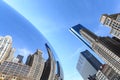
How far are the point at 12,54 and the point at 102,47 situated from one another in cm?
6277

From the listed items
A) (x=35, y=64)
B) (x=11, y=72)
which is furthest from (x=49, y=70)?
(x=11, y=72)

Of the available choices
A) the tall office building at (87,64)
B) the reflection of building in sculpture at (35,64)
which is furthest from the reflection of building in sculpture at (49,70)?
the tall office building at (87,64)

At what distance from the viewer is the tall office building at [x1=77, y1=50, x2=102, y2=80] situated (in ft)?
315

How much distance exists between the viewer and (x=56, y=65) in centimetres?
835

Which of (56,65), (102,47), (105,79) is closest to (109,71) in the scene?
(105,79)

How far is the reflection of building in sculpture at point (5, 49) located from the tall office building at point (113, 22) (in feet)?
164

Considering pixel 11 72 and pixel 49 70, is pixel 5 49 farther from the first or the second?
pixel 49 70

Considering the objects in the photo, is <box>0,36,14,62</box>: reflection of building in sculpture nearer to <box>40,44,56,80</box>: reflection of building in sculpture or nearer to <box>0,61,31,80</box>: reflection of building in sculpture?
<box>0,61,31,80</box>: reflection of building in sculpture

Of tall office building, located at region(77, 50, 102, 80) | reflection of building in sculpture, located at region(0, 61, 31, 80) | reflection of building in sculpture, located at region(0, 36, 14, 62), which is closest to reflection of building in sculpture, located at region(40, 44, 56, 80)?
reflection of building in sculpture, located at region(0, 61, 31, 80)

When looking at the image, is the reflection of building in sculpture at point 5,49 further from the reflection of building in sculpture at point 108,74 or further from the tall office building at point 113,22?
the reflection of building in sculpture at point 108,74

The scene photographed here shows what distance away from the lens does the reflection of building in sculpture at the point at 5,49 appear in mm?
7008

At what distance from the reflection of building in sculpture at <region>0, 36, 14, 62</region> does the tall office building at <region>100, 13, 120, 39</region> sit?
50.0 m

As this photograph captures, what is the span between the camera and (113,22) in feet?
192

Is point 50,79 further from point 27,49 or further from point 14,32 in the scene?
point 14,32
